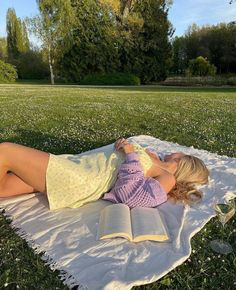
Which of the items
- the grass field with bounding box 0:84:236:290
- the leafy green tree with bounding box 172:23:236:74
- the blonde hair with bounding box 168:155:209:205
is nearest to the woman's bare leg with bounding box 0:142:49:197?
the grass field with bounding box 0:84:236:290

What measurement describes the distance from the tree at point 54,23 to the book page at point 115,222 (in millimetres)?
45640

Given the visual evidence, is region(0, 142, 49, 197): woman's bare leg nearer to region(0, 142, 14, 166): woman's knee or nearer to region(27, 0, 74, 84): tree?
region(0, 142, 14, 166): woman's knee

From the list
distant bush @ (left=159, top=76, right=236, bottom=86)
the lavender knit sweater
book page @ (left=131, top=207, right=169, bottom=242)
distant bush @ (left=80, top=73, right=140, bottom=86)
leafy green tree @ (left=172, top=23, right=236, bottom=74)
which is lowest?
distant bush @ (left=159, top=76, right=236, bottom=86)

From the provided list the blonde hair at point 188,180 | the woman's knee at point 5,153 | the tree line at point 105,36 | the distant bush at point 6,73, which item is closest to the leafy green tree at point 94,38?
the tree line at point 105,36

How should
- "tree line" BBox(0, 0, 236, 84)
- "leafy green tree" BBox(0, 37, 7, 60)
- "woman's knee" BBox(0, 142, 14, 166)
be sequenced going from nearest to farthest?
"woman's knee" BBox(0, 142, 14, 166), "tree line" BBox(0, 0, 236, 84), "leafy green tree" BBox(0, 37, 7, 60)

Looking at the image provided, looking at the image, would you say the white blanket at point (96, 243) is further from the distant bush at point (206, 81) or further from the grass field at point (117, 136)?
the distant bush at point (206, 81)

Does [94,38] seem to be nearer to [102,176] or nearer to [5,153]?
[102,176]

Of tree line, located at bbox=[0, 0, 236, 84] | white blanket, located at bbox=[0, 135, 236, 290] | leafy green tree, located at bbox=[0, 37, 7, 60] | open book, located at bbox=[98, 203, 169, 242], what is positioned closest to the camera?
white blanket, located at bbox=[0, 135, 236, 290]

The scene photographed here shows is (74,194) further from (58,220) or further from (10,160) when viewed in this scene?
(10,160)

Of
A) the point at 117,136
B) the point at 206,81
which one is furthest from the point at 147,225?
the point at 206,81

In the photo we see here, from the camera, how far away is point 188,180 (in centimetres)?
533

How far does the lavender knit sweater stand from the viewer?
466cm

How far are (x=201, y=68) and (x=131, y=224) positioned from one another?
51.3 metres

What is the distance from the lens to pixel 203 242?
425 cm
